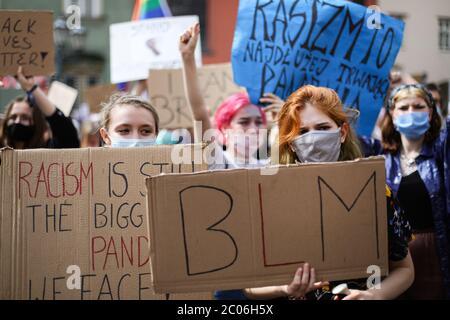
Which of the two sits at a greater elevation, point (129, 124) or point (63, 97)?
point (63, 97)

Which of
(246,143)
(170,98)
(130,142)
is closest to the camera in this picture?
(130,142)

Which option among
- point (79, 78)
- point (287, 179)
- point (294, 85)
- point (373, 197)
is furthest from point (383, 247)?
point (79, 78)

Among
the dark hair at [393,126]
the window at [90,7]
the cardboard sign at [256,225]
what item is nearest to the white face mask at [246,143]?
the dark hair at [393,126]

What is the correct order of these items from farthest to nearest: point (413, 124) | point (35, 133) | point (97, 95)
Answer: point (97, 95) < point (35, 133) < point (413, 124)

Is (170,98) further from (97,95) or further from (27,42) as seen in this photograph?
(27,42)

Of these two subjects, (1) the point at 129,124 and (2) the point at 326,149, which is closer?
(2) the point at 326,149

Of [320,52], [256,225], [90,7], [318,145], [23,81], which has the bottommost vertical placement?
[256,225]

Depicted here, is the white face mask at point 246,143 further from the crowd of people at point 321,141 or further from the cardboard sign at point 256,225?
the cardboard sign at point 256,225

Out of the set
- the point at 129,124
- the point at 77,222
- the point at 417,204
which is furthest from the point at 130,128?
the point at 417,204

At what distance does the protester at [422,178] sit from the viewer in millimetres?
3012

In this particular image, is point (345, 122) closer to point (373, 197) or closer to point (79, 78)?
point (373, 197)

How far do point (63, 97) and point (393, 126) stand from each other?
2598mm

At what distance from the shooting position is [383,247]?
1984 mm

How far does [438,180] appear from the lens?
3.08 m
